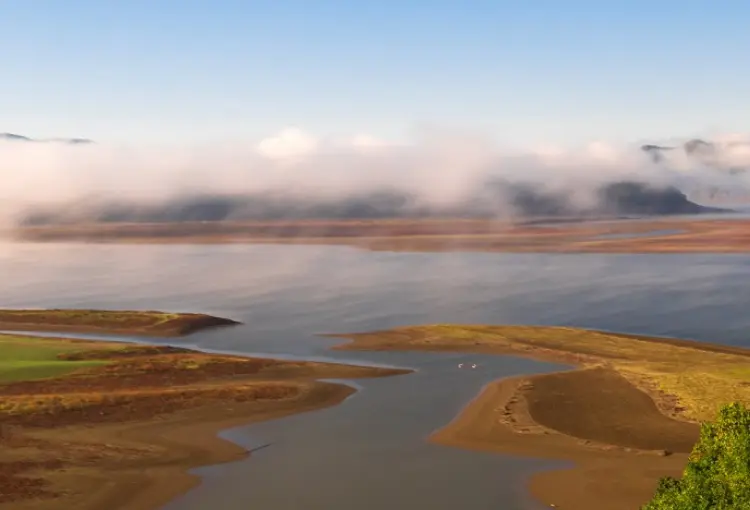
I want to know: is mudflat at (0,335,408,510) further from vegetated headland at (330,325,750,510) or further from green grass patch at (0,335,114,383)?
vegetated headland at (330,325,750,510)

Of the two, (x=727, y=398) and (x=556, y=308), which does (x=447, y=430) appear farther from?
(x=556, y=308)

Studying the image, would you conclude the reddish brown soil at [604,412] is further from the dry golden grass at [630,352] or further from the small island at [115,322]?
the small island at [115,322]

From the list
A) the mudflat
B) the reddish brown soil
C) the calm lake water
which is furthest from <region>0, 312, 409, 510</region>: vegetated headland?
the reddish brown soil

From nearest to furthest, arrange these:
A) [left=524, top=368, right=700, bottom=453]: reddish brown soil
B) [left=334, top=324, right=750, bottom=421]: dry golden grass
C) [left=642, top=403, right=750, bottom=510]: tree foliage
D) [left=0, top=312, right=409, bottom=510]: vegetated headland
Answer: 1. [left=642, top=403, right=750, bottom=510]: tree foliage
2. [left=0, top=312, right=409, bottom=510]: vegetated headland
3. [left=524, top=368, right=700, bottom=453]: reddish brown soil
4. [left=334, top=324, right=750, bottom=421]: dry golden grass

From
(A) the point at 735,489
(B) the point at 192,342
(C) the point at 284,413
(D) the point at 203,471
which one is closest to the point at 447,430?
(C) the point at 284,413

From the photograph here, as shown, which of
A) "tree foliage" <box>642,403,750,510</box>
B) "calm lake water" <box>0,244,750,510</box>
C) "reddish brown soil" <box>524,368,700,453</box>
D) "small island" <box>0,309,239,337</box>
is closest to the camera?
"tree foliage" <box>642,403,750,510</box>
